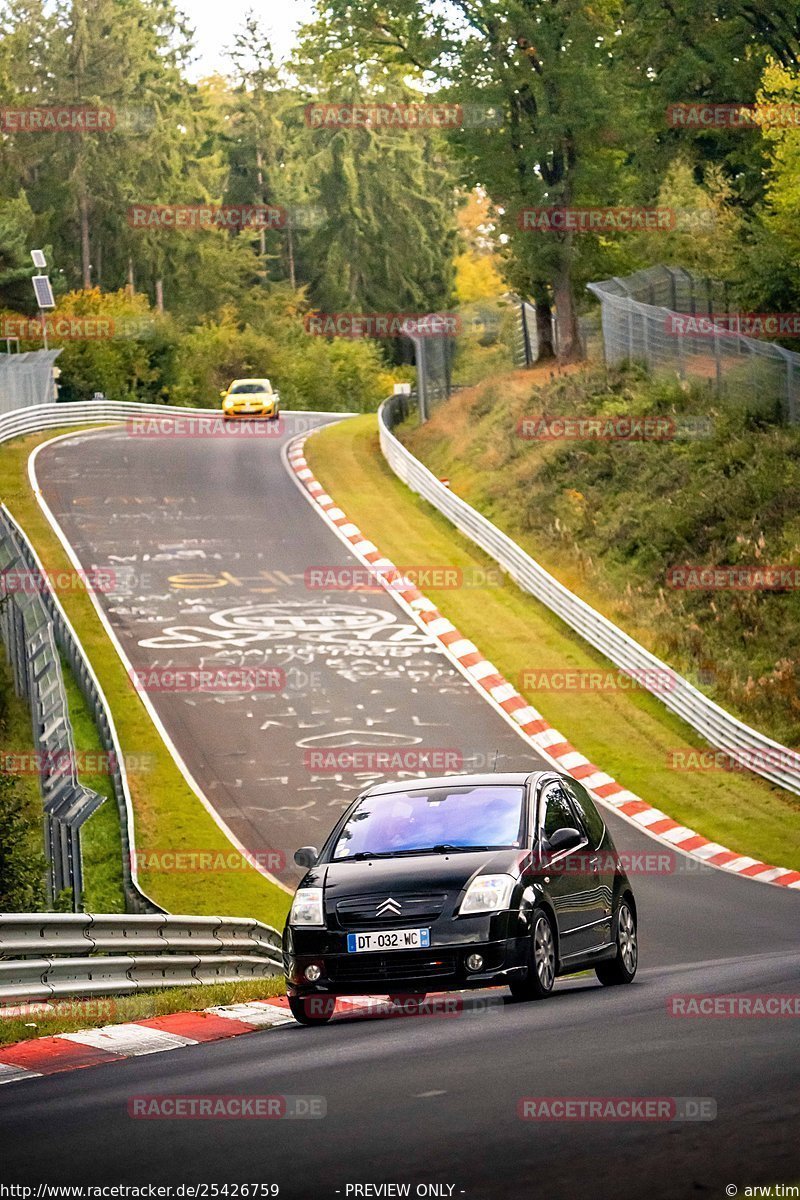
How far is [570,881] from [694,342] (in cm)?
3266

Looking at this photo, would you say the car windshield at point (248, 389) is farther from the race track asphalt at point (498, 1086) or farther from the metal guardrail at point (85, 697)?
the race track asphalt at point (498, 1086)

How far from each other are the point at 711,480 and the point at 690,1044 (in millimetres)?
30811

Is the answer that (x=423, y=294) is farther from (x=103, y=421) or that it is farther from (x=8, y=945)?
(x=8, y=945)

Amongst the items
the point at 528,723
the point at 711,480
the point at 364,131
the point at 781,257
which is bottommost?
the point at 528,723

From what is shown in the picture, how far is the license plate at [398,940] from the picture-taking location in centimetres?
1117

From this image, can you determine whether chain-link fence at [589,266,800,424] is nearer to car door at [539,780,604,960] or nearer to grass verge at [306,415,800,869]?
grass verge at [306,415,800,869]

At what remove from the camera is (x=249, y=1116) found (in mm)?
7336

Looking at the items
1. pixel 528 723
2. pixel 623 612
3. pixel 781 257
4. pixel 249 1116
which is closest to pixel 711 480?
pixel 623 612

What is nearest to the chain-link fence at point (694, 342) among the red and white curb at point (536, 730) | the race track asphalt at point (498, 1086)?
the red and white curb at point (536, 730)

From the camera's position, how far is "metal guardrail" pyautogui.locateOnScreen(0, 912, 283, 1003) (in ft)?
36.5

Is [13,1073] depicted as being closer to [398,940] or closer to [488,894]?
[398,940]

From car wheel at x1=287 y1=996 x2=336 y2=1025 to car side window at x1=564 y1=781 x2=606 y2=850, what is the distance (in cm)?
246

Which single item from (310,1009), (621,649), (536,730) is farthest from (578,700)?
(310,1009)

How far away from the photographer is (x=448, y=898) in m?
11.3
